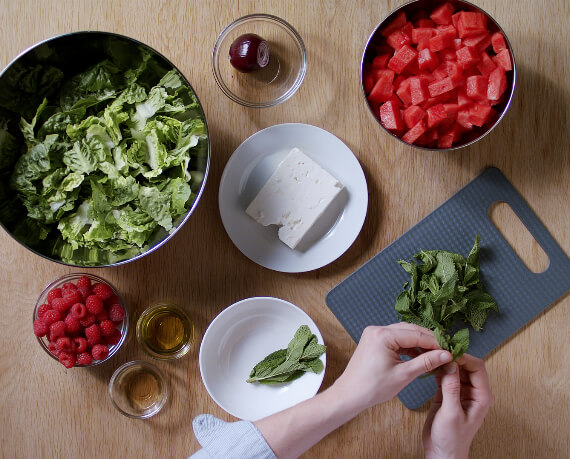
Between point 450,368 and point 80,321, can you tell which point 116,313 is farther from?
point 450,368

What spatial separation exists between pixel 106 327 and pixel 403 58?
0.90 meters

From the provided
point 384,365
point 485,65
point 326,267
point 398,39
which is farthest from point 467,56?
point 384,365

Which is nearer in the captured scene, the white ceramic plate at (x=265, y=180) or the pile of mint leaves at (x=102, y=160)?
the pile of mint leaves at (x=102, y=160)

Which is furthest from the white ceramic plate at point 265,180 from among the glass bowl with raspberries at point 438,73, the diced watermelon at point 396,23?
the diced watermelon at point 396,23

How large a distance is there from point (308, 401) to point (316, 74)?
76cm

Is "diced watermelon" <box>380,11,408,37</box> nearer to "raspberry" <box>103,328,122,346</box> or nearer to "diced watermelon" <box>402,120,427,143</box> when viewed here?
"diced watermelon" <box>402,120,427,143</box>

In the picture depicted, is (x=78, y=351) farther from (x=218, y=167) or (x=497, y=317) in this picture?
(x=497, y=317)

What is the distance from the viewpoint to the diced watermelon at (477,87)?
1182mm

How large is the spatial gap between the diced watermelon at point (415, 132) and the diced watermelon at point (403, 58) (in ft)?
0.44

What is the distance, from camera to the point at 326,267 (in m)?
1.33

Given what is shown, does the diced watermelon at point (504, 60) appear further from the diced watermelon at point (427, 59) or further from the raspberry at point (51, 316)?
the raspberry at point (51, 316)

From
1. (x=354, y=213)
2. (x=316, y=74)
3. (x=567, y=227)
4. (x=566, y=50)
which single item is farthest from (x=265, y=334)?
(x=566, y=50)

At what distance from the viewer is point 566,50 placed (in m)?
1.29

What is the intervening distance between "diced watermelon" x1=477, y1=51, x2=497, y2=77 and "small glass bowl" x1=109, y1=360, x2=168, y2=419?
1029mm
